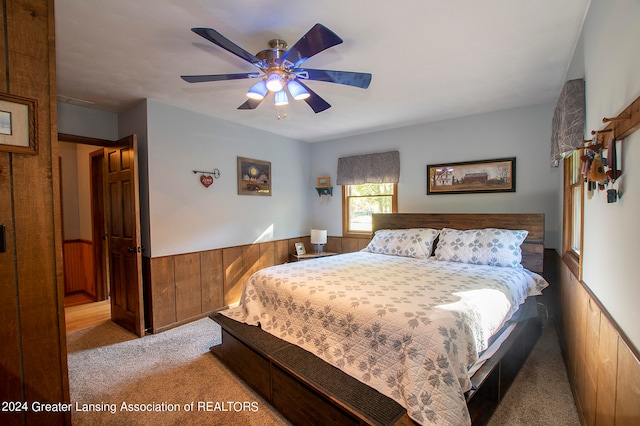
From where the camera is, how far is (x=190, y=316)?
3533mm

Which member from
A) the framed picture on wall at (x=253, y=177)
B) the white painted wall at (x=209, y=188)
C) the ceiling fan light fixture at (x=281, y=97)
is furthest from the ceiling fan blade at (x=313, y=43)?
the framed picture on wall at (x=253, y=177)

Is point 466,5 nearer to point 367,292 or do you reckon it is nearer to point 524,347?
point 367,292

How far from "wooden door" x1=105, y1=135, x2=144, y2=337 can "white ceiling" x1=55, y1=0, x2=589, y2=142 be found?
629mm

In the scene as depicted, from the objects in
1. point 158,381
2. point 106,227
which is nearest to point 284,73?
point 158,381

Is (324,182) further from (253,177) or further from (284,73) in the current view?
(284,73)

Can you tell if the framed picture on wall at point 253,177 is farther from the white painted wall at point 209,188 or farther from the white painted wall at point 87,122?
the white painted wall at point 87,122

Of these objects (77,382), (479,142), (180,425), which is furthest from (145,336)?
(479,142)

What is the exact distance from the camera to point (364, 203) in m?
4.80

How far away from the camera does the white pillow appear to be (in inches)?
138

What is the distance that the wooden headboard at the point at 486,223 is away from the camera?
314 centimetres

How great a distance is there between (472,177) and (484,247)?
3.54ft

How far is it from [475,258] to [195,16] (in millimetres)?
3190

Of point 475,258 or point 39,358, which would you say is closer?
point 39,358

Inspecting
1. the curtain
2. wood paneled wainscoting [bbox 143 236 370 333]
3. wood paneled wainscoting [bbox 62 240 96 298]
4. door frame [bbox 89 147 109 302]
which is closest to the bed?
wood paneled wainscoting [bbox 143 236 370 333]
